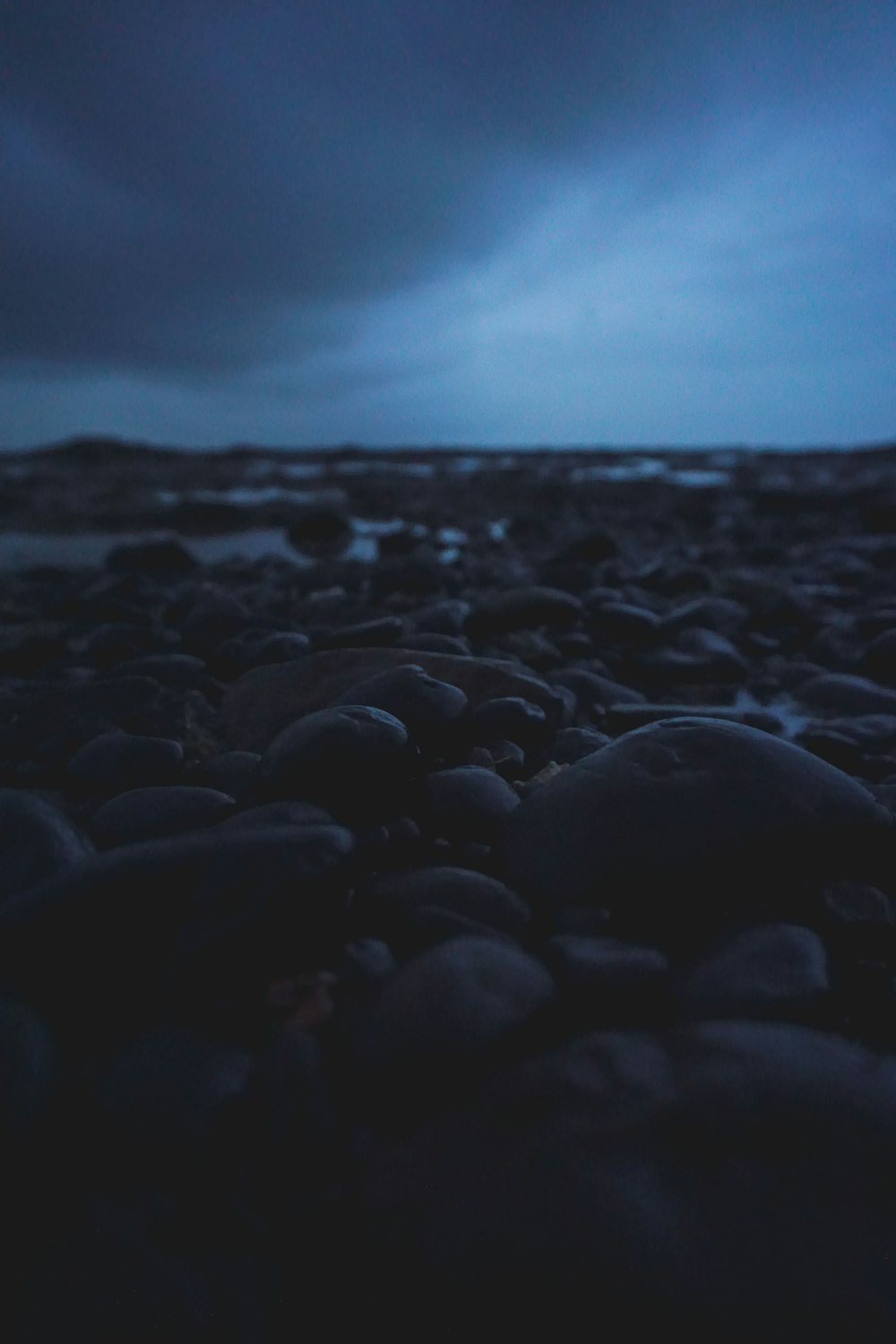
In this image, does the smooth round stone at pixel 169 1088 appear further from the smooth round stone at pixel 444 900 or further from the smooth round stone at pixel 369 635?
the smooth round stone at pixel 369 635

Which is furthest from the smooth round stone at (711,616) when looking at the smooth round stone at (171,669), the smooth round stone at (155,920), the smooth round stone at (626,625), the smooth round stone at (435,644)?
the smooth round stone at (155,920)

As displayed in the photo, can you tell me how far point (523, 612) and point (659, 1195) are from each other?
2.10m

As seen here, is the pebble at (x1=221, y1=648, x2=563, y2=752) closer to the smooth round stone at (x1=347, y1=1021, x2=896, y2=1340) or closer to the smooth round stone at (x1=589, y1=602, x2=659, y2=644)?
the smooth round stone at (x1=589, y1=602, x2=659, y2=644)

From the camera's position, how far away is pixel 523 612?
262 centimetres

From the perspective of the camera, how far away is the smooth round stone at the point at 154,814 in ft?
3.89

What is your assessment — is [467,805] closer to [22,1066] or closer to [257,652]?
[22,1066]

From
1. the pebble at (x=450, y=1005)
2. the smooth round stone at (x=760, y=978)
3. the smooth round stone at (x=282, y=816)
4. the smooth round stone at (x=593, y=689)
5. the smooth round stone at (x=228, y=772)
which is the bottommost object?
the smooth round stone at (x=593, y=689)

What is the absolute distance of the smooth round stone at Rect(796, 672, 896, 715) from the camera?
1.96 metres

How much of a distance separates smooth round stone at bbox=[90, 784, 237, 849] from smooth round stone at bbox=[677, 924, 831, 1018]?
0.72 meters

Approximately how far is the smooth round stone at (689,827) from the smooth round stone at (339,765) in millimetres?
214

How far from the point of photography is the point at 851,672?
242 cm

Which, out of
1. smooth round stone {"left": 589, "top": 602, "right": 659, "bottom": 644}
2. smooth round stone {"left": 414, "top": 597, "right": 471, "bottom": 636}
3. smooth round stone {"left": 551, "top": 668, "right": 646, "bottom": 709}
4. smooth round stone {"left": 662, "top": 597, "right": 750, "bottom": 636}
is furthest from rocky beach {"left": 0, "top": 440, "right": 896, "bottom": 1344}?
smooth round stone {"left": 662, "top": 597, "right": 750, "bottom": 636}

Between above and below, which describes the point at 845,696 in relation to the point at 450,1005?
below

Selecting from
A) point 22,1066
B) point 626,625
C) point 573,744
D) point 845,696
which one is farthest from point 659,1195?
point 626,625
